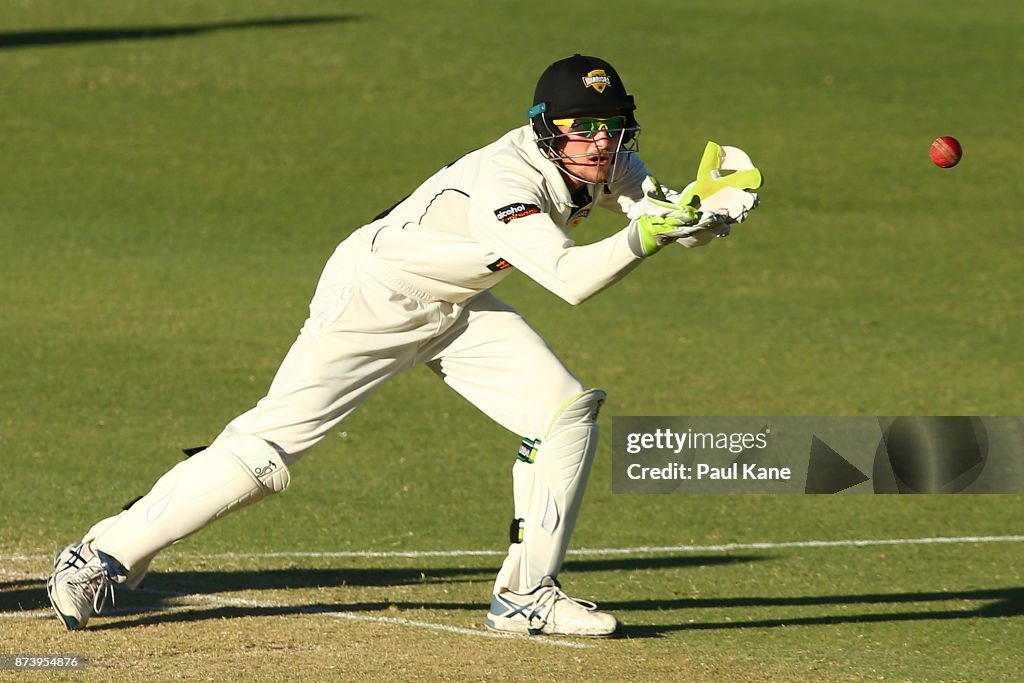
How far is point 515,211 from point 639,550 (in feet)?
9.04

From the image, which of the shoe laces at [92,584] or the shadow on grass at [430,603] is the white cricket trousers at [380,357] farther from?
the shadow on grass at [430,603]

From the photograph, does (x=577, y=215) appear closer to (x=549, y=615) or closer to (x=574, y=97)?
(x=574, y=97)

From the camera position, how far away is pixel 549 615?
6.43 metres

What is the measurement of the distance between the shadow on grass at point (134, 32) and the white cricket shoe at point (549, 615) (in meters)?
22.4

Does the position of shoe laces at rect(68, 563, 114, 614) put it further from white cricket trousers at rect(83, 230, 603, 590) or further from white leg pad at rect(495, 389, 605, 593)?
white leg pad at rect(495, 389, 605, 593)

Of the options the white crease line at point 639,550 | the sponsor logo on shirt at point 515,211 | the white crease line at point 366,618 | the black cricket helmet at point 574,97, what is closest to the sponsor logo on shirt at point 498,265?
the sponsor logo on shirt at point 515,211

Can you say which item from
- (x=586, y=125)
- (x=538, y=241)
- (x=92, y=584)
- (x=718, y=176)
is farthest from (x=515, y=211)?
(x=92, y=584)

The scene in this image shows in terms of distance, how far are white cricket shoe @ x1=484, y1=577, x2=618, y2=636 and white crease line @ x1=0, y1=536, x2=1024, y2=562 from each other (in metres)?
1.58

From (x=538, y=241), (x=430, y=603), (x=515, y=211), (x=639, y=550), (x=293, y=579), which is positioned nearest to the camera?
(x=538, y=241)

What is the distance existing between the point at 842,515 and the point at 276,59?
1883 centimetres

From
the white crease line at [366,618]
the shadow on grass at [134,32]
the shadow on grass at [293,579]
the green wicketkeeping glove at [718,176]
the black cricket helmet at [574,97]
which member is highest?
the shadow on grass at [134,32]

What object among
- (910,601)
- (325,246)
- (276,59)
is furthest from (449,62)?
(910,601)

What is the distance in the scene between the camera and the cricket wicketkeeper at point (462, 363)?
6316mm

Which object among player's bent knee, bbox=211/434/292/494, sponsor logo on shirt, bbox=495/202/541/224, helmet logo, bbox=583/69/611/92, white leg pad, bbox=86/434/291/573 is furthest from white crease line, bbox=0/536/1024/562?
helmet logo, bbox=583/69/611/92
